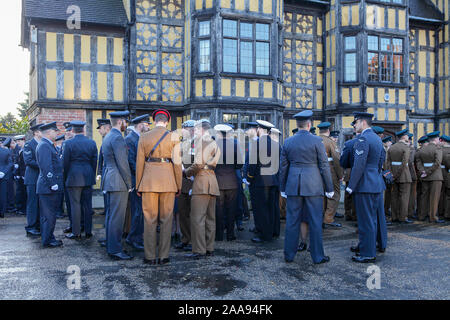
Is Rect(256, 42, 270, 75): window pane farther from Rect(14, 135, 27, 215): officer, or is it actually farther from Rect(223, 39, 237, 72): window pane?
Rect(14, 135, 27, 215): officer

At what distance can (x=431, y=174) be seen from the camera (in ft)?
29.6

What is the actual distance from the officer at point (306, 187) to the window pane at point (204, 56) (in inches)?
324

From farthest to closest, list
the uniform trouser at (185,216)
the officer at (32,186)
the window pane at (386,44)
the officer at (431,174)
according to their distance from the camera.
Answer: the window pane at (386,44)
the officer at (431,174)
the officer at (32,186)
the uniform trouser at (185,216)

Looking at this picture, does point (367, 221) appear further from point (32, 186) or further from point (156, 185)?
point (32, 186)

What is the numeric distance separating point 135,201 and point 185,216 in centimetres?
101

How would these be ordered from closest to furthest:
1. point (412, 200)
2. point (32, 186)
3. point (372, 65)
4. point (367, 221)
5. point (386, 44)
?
1. point (367, 221)
2. point (32, 186)
3. point (412, 200)
4. point (372, 65)
5. point (386, 44)

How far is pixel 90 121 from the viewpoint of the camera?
1347 centimetres

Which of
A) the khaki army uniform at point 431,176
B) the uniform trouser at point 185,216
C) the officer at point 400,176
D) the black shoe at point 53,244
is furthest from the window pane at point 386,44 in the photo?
the black shoe at point 53,244

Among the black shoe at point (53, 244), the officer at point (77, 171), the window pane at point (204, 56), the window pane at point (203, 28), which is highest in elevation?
the window pane at point (203, 28)

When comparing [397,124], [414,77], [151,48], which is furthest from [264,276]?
[414,77]

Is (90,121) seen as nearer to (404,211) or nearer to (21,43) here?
(21,43)

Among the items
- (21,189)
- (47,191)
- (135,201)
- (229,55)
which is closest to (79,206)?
(47,191)

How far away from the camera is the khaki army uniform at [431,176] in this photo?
353 inches

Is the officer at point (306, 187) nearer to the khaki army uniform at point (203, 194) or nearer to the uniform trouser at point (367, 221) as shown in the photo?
the uniform trouser at point (367, 221)
